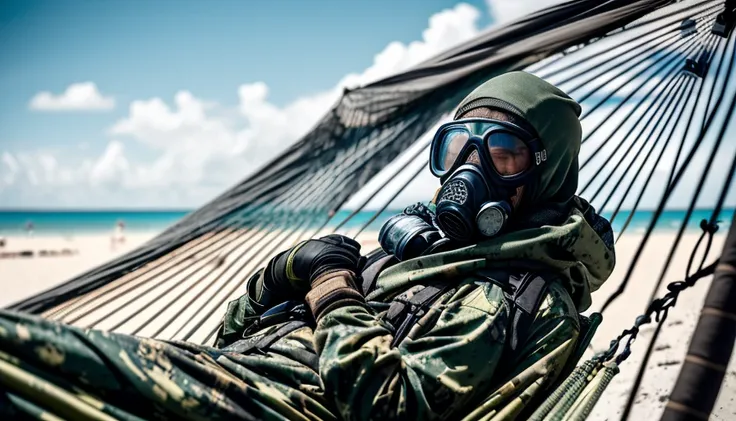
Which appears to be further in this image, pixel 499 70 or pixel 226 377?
pixel 499 70

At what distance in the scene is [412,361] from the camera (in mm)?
1586

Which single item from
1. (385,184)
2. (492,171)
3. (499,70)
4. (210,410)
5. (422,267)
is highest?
(499,70)

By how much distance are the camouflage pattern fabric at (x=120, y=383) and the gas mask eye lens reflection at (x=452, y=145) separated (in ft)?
2.56

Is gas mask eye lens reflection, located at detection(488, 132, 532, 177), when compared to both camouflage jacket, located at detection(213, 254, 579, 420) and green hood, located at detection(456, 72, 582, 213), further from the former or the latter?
camouflage jacket, located at detection(213, 254, 579, 420)

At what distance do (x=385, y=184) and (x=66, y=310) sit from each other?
1588 millimetres

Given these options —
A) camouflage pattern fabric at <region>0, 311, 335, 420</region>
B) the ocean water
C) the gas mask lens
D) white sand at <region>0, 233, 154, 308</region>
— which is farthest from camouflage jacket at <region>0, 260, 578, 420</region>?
the ocean water

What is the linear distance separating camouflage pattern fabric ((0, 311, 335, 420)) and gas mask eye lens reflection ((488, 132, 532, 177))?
2.61 ft

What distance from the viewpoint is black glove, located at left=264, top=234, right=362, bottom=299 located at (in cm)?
180

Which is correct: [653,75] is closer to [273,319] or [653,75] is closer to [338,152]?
[338,152]

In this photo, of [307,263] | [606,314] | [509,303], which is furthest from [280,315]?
[606,314]

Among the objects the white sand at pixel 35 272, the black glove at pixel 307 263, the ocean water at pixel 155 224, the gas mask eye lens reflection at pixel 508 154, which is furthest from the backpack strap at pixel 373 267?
the ocean water at pixel 155 224

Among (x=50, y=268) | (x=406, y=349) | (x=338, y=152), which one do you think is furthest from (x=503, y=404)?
(x=50, y=268)

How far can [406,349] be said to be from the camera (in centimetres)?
162

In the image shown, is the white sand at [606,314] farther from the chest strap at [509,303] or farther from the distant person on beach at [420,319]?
the chest strap at [509,303]
